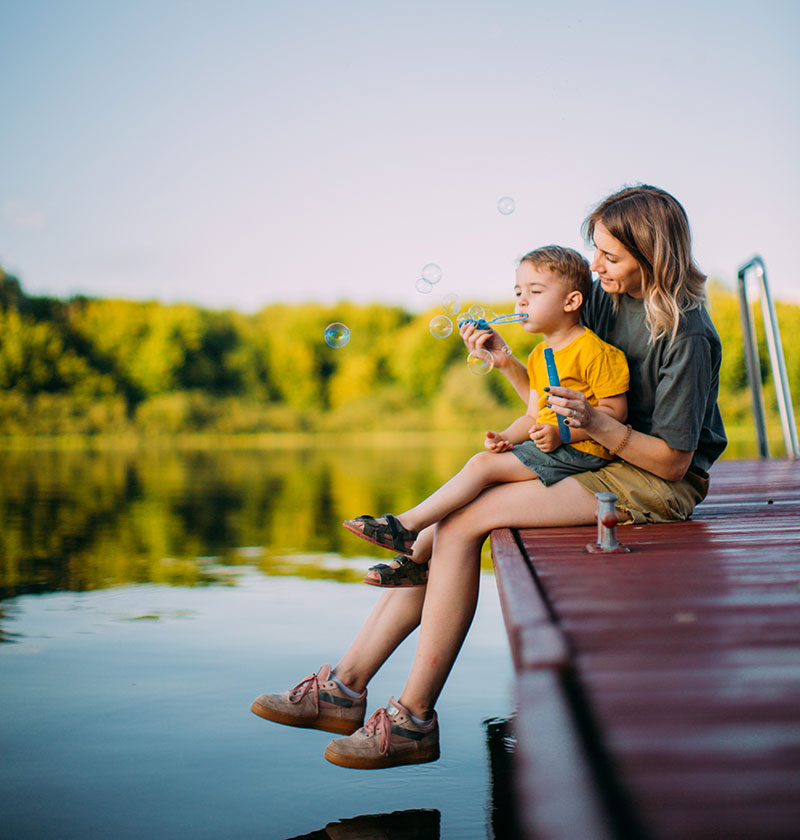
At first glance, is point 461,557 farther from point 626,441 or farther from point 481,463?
point 626,441

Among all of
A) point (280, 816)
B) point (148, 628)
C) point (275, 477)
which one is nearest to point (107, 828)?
point (280, 816)

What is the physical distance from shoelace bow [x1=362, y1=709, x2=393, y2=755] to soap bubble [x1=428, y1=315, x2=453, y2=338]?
52.8 inches

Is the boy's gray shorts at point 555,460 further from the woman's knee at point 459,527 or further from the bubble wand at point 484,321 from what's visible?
the bubble wand at point 484,321

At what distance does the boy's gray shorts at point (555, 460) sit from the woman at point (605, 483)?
0.03 metres

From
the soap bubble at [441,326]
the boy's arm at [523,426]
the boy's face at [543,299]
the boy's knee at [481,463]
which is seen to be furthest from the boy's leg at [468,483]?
the soap bubble at [441,326]

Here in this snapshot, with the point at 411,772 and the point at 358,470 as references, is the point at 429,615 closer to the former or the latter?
the point at 411,772

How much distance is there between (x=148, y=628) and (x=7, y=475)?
494 inches

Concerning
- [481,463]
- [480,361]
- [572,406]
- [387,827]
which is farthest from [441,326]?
[387,827]

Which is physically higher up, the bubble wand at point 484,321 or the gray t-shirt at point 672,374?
the bubble wand at point 484,321

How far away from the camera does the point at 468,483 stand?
2.33m

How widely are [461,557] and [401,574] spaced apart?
0.18m

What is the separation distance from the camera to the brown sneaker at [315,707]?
7.97ft

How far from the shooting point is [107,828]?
213 centimetres

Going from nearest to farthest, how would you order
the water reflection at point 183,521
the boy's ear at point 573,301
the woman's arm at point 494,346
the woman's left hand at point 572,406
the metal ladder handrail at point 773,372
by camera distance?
the woman's left hand at point 572,406 < the boy's ear at point 573,301 < the woman's arm at point 494,346 < the metal ladder handrail at point 773,372 < the water reflection at point 183,521
